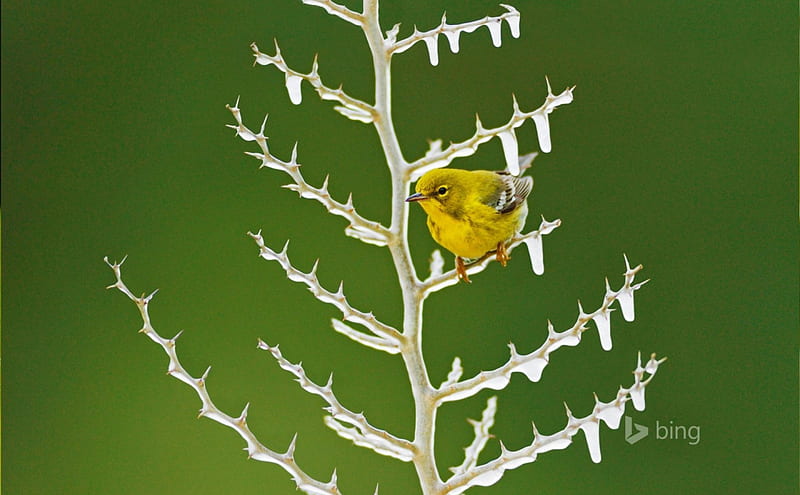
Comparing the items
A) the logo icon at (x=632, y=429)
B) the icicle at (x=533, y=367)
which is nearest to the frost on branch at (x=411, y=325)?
the icicle at (x=533, y=367)

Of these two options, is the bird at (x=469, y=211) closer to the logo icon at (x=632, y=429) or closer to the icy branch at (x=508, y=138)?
the icy branch at (x=508, y=138)

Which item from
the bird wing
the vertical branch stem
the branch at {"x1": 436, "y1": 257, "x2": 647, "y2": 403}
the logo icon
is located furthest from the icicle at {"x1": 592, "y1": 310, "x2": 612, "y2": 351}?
the logo icon

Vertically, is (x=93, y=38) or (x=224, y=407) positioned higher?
(x=93, y=38)

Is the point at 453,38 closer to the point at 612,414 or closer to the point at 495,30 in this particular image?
the point at 495,30

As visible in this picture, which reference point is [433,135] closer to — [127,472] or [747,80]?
[747,80]

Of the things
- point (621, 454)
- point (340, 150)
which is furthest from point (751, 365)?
point (340, 150)

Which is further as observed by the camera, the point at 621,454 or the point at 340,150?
the point at 340,150
